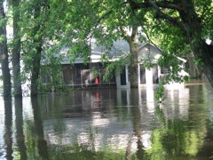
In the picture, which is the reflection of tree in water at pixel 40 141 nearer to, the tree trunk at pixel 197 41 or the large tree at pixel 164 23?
the large tree at pixel 164 23

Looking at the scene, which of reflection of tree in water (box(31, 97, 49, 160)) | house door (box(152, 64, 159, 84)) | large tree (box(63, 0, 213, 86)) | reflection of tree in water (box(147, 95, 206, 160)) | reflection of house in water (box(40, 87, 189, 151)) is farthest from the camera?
house door (box(152, 64, 159, 84))

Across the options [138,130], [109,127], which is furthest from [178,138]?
[109,127]

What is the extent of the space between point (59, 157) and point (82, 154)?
0.47 meters

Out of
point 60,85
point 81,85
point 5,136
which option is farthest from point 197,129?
point 81,85

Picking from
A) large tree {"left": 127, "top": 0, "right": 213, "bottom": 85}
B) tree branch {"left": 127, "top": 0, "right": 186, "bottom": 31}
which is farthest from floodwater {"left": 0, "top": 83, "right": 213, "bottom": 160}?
tree branch {"left": 127, "top": 0, "right": 186, "bottom": 31}

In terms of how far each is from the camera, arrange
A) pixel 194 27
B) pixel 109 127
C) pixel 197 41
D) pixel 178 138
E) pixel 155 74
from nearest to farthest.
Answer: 1. pixel 197 41
2. pixel 194 27
3. pixel 178 138
4. pixel 109 127
5. pixel 155 74

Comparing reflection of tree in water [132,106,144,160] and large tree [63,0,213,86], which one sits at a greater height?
large tree [63,0,213,86]

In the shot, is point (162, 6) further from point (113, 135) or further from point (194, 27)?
point (113, 135)

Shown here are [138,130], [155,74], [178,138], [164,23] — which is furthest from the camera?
[155,74]

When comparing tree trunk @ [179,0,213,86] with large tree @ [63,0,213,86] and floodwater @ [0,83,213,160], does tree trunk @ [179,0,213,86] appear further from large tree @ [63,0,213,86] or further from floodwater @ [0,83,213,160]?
floodwater @ [0,83,213,160]

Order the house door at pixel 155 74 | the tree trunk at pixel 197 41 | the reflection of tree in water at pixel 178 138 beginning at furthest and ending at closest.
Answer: the house door at pixel 155 74 < the tree trunk at pixel 197 41 < the reflection of tree in water at pixel 178 138

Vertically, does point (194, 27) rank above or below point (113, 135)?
above

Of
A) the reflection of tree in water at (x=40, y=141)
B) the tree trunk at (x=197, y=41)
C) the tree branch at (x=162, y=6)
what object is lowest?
the reflection of tree in water at (x=40, y=141)

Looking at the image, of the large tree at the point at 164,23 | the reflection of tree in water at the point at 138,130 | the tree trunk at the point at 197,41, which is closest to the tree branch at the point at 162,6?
the large tree at the point at 164,23
